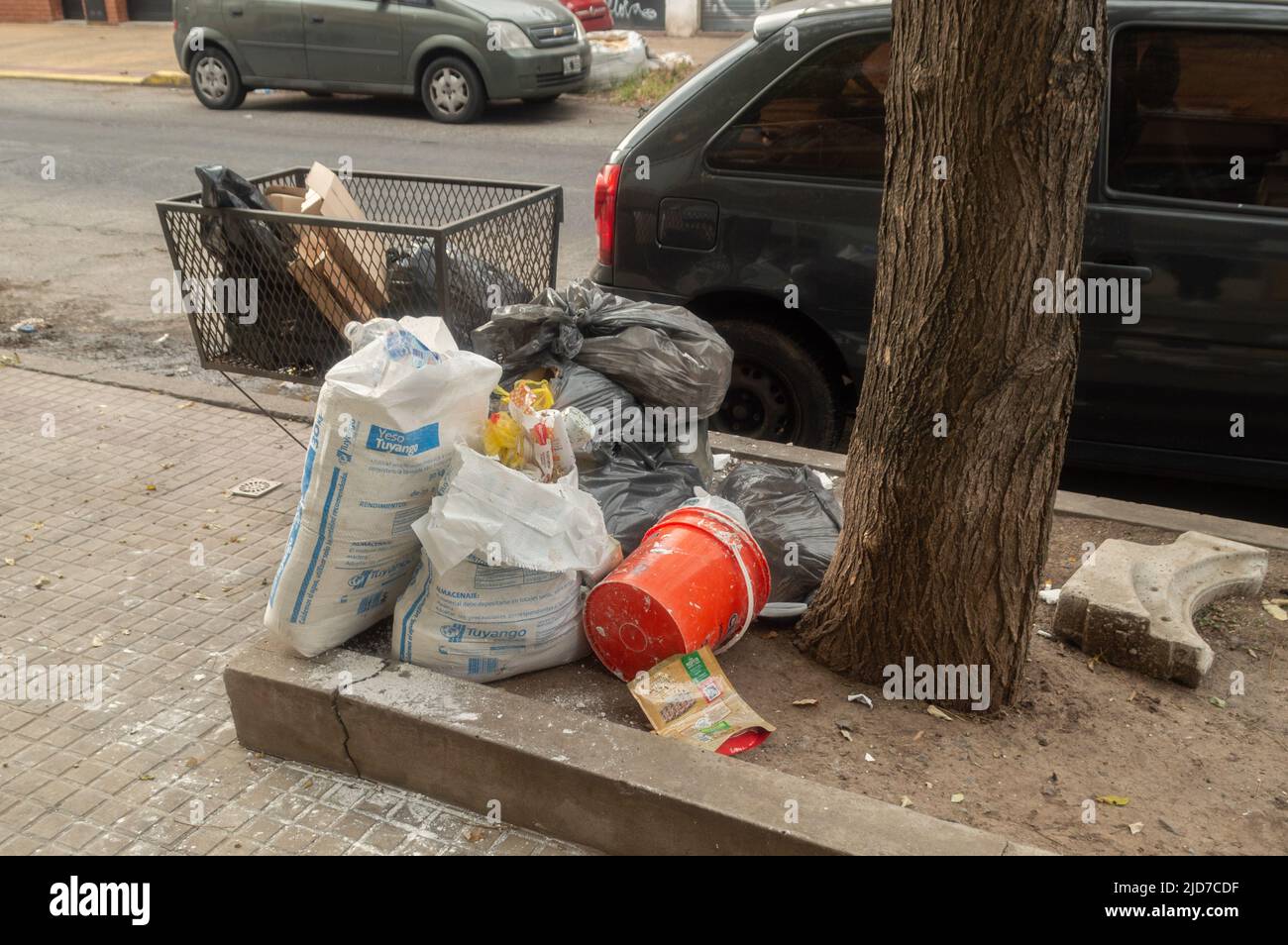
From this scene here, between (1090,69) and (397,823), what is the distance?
2483 mm

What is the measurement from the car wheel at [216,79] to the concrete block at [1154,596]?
13490mm

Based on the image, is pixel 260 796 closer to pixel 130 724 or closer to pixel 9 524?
pixel 130 724

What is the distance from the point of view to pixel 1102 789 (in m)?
2.93

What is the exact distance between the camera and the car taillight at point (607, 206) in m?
4.81

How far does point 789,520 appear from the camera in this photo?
3.79 metres

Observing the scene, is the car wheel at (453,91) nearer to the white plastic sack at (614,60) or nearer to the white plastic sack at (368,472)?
the white plastic sack at (614,60)

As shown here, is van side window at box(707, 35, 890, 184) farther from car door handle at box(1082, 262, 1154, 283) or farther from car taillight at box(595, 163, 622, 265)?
car door handle at box(1082, 262, 1154, 283)

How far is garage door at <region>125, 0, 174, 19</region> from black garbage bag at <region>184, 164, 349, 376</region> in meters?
20.4

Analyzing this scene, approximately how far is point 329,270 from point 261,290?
376 millimetres

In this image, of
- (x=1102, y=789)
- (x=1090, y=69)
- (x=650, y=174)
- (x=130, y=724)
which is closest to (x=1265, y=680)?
(x=1102, y=789)

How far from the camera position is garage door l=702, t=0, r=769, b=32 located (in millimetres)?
19078
